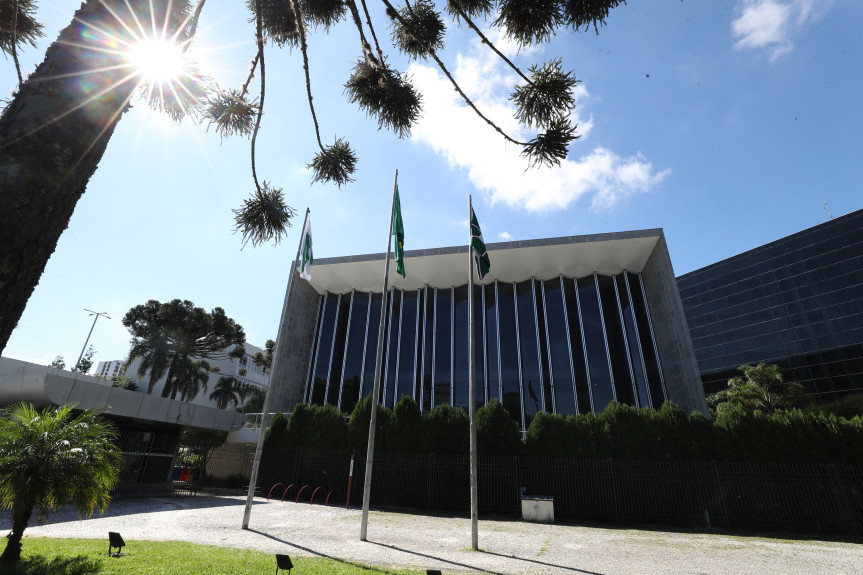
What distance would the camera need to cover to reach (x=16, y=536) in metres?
6.46

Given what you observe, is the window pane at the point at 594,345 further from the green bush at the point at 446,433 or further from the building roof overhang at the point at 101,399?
the building roof overhang at the point at 101,399

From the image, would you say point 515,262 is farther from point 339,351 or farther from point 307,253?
point 307,253

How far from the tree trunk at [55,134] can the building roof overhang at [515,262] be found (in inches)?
977

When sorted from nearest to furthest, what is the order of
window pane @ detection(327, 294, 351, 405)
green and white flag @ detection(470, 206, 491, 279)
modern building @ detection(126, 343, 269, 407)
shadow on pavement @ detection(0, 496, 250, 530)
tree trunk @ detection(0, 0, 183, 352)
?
tree trunk @ detection(0, 0, 183, 352)
shadow on pavement @ detection(0, 496, 250, 530)
green and white flag @ detection(470, 206, 491, 279)
window pane @ detection(327, 294, 351, 405)
modern building @ detection(126, 343, 269, 407)

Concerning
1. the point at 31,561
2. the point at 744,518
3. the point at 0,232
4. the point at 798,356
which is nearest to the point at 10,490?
the point at 31,561

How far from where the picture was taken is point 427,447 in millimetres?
18156

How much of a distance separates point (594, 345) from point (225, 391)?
149ft

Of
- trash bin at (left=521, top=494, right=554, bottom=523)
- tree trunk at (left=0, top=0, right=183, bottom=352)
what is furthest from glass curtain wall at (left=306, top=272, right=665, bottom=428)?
tree trunk at (left=0, top=0, right=183, bottom=352)

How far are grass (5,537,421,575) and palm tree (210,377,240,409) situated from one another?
4804 cm

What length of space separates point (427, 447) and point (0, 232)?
59.0 feet

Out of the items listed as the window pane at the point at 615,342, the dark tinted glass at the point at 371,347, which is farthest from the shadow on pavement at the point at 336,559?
the window pane at the point at 615,342

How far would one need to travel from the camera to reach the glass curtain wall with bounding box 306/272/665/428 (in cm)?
2564

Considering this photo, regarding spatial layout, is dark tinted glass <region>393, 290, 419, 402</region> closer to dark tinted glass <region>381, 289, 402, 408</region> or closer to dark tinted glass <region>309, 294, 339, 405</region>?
dark tinted glass <region>381, 289, 402, 408</region>

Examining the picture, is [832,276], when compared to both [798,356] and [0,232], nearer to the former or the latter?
[798,356]
